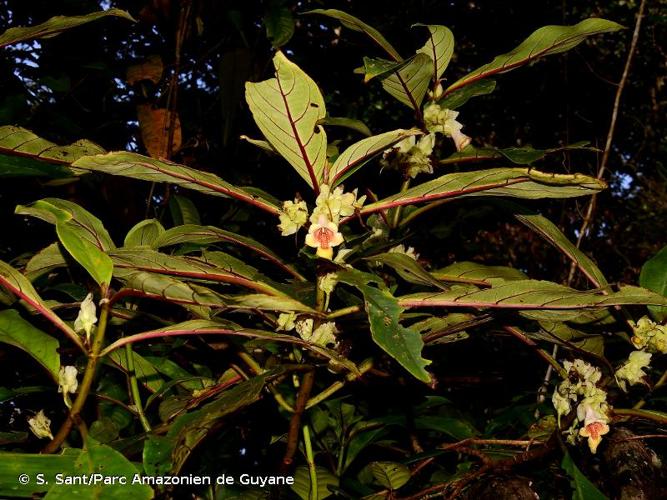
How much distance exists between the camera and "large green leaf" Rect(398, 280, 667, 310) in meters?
0.83

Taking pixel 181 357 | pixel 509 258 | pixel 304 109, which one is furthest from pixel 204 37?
pixel 509 258

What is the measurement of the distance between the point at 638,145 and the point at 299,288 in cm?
356

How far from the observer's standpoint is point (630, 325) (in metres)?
1.08

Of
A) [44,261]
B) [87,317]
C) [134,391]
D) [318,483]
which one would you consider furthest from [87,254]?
[318,483]

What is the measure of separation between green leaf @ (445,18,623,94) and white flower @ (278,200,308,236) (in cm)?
38

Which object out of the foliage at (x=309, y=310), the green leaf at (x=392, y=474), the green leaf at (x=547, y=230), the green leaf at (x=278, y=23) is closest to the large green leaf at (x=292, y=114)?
the foliage at (x=309, y=310)

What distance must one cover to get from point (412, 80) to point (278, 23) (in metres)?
0.92

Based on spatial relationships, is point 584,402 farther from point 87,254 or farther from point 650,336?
point 87,254

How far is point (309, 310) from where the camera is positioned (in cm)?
81

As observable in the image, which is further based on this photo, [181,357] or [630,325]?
[181,357]

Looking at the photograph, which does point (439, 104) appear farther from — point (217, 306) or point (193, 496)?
point (193, 496)

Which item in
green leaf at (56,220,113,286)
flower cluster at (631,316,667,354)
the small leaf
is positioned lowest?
Answer: flower cluster at (631,316,667,354)

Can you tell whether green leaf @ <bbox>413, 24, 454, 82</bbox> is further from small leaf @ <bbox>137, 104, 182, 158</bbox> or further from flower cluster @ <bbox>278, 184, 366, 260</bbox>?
small leaf @ <bbox>137, 104, 182, 158</bbox>

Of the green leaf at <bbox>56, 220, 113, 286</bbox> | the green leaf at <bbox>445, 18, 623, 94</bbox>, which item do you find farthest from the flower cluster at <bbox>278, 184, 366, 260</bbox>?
the green leaf at <bbox>445, 18, 623, 94</bbox>
